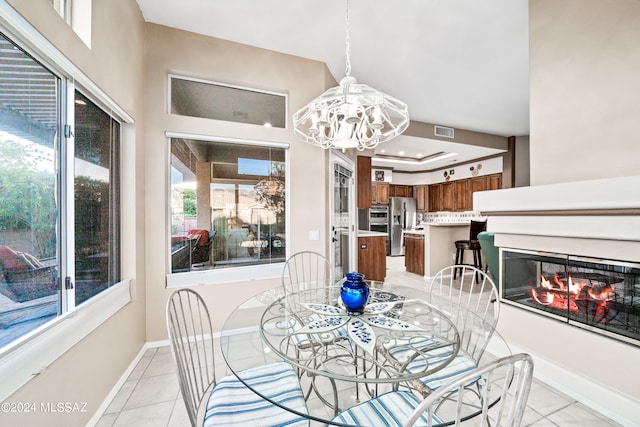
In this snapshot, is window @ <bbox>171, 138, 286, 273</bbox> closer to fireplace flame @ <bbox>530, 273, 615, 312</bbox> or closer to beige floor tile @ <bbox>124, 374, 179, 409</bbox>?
beige floor tile @ <bbox>124, 374, 179, 409</bbox>

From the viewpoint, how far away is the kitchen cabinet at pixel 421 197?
26.8ft

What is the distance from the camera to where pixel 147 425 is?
1.61 m

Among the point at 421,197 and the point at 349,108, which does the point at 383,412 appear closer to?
the point at 349,108

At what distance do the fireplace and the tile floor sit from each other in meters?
0.54

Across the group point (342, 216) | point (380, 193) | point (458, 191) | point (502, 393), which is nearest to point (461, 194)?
point (458, 191)

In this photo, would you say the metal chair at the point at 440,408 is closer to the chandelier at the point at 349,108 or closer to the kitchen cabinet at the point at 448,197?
the chandelier at the point at 349,108

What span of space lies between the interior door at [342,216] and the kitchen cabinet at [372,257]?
22 cm

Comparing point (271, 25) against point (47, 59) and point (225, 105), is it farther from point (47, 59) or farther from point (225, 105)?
point (47, 59)

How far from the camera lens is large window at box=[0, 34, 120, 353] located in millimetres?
1124

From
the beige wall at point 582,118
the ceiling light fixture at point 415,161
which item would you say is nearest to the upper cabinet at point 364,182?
the ceiling light fixture at point 415,161

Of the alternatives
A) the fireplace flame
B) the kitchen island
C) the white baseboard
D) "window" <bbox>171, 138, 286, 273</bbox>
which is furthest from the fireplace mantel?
the kitchen island

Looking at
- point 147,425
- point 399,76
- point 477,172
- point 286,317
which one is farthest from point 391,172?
point 147,425

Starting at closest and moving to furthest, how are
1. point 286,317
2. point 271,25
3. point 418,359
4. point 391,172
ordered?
point 418,359, point 286,317, point 271,25, point 391,172

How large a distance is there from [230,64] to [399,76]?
2.08 meters
